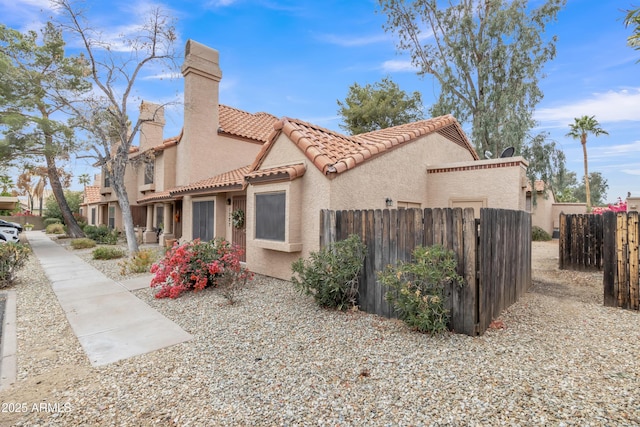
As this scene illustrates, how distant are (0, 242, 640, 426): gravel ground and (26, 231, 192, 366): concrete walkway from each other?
23 cm

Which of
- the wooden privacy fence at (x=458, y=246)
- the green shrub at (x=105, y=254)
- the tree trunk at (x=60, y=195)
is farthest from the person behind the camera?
the tree trunk at (x=60, y=195)

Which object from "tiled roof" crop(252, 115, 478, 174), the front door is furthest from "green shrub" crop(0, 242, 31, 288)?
"tiled roof" crop(252, 115, 478, 174)

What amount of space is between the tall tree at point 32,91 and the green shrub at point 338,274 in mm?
17037

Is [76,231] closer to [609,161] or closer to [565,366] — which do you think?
[565,366]

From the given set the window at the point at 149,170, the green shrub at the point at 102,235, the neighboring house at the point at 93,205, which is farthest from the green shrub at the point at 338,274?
the neighboring house at the point at 93,205

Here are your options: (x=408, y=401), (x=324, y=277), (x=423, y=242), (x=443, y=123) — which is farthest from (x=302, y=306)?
(x=443, y=123)

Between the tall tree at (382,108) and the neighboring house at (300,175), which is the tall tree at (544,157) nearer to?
the neighboring house at (300,175)

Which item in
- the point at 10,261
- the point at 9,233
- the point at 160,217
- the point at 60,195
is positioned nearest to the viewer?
the point at 10,261

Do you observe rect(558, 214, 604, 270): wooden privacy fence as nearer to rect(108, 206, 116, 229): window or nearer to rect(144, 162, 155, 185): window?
rect(144, 162, 155, 185): window

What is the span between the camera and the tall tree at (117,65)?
1400 cm

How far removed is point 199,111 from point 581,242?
17.0 metres

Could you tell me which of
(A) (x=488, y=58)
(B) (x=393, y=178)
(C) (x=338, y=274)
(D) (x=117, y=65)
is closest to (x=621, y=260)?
(B) (x=393, y=178)

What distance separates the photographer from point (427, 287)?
5023 mm

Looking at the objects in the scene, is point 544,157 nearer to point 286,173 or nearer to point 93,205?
point 286,173
